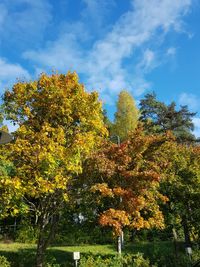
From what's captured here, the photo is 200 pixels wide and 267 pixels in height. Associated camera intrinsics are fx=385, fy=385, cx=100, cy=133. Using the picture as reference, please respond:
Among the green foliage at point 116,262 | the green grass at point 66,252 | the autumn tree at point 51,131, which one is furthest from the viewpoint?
the green grass at point 66,252

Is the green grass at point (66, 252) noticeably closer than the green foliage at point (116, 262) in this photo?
No

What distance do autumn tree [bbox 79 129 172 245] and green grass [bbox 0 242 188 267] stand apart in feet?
9.80

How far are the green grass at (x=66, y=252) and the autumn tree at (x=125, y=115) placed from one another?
1089 inches

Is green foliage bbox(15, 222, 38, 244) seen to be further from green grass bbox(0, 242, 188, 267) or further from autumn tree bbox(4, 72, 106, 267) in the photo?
autumn tree bbox(4, 72, 106, 267)

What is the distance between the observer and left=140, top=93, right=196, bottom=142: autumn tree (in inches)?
1751

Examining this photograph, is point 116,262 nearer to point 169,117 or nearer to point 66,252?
point 66,252

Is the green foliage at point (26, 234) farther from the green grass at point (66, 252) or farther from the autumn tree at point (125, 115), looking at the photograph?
the autumn tree at point (125, 115)

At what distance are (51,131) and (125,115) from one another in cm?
3738

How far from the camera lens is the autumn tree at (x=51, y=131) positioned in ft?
47.1

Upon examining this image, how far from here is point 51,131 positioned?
1570cm

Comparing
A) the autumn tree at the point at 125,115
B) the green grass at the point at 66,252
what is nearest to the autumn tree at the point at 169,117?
the autumn tree at the point at 125,115

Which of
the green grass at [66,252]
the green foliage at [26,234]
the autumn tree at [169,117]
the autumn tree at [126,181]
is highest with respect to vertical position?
the autumn tree at [169,117]

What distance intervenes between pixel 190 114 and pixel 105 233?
82.8 ft

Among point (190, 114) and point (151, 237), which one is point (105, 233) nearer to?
point (151, 237)
